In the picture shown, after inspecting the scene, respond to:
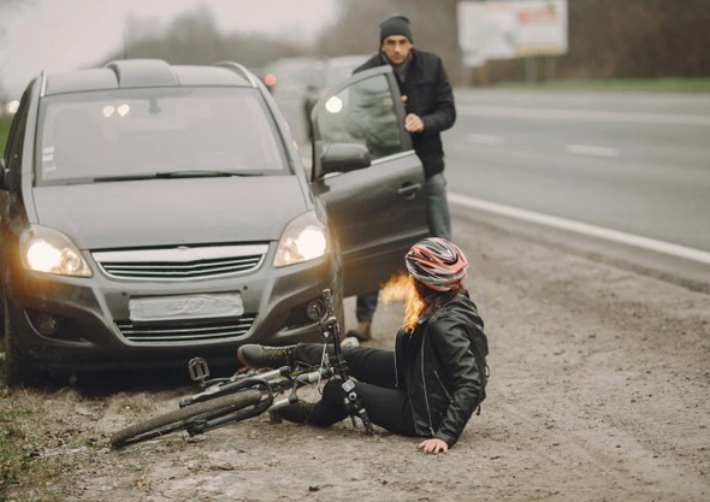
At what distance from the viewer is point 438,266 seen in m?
6.11

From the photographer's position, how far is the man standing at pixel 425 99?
29.4 feet

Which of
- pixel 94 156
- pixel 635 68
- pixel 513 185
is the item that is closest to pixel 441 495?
pixel 94 156

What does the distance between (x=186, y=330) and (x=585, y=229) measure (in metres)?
7.11

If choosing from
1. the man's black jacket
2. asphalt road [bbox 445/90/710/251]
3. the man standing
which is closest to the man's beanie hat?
the man standing

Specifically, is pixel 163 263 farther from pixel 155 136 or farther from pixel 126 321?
pixel 155 136

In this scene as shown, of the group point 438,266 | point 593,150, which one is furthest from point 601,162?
point 438,266

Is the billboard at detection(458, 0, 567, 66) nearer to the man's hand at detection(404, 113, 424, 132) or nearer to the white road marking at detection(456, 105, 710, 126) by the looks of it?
the white road marking at detection(456, 105, 710, 126)

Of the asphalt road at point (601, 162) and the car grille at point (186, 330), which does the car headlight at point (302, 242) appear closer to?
the car grille at point (186, 330)

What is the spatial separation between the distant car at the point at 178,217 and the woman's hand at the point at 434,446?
161 cm

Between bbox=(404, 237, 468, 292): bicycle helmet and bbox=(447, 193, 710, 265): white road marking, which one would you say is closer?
bbox=(404, 237, 468, 292): bicycle helmet

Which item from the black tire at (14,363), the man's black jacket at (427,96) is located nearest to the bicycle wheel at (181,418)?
the black tire at (14,363)

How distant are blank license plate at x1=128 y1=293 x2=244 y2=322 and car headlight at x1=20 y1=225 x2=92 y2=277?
0.33m

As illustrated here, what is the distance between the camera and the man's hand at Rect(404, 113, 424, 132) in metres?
8.79

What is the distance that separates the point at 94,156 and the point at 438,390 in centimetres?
305
